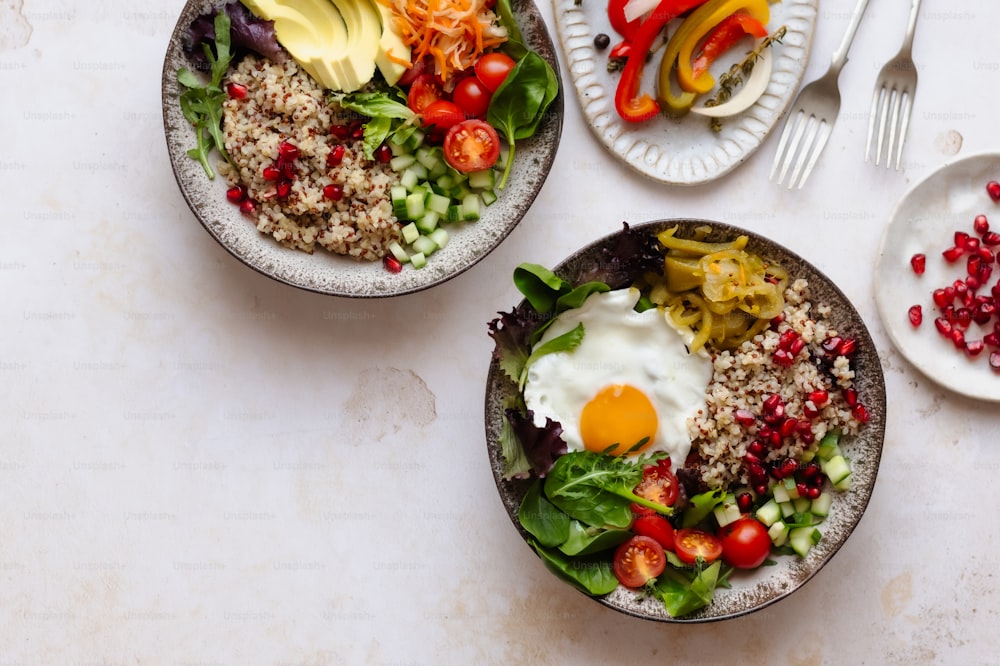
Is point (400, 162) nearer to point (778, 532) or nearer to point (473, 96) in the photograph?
point (473, 96)

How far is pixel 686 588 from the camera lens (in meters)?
3.49

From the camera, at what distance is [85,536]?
4051 mm

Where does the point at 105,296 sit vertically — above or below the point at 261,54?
below

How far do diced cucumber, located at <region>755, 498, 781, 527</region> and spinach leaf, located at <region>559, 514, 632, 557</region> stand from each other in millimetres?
569

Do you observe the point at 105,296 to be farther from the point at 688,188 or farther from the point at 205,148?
the point at 688,188

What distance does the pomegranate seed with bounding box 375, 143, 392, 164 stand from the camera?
3.67m

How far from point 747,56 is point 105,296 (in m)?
3.19

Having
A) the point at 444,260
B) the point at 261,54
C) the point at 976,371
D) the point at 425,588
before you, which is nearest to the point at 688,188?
the point at 444,260

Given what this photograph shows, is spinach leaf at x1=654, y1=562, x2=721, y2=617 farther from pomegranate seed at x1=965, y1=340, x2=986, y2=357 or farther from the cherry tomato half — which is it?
pomegranate seed at x1=965, y1=340, x2=986, y2=357

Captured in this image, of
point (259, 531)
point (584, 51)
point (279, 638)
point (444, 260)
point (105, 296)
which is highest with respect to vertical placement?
point (584, 51)

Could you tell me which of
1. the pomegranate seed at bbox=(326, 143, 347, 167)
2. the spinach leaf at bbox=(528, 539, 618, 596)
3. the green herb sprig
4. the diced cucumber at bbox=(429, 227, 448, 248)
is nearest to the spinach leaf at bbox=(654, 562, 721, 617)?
the spinach leaf at bbox=(528, 539, 618, 596)

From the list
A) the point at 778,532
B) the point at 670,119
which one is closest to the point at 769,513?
the point at 778,532

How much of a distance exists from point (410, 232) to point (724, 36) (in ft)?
5.46

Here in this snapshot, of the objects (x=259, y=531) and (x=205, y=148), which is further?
(x=259, y=531)
